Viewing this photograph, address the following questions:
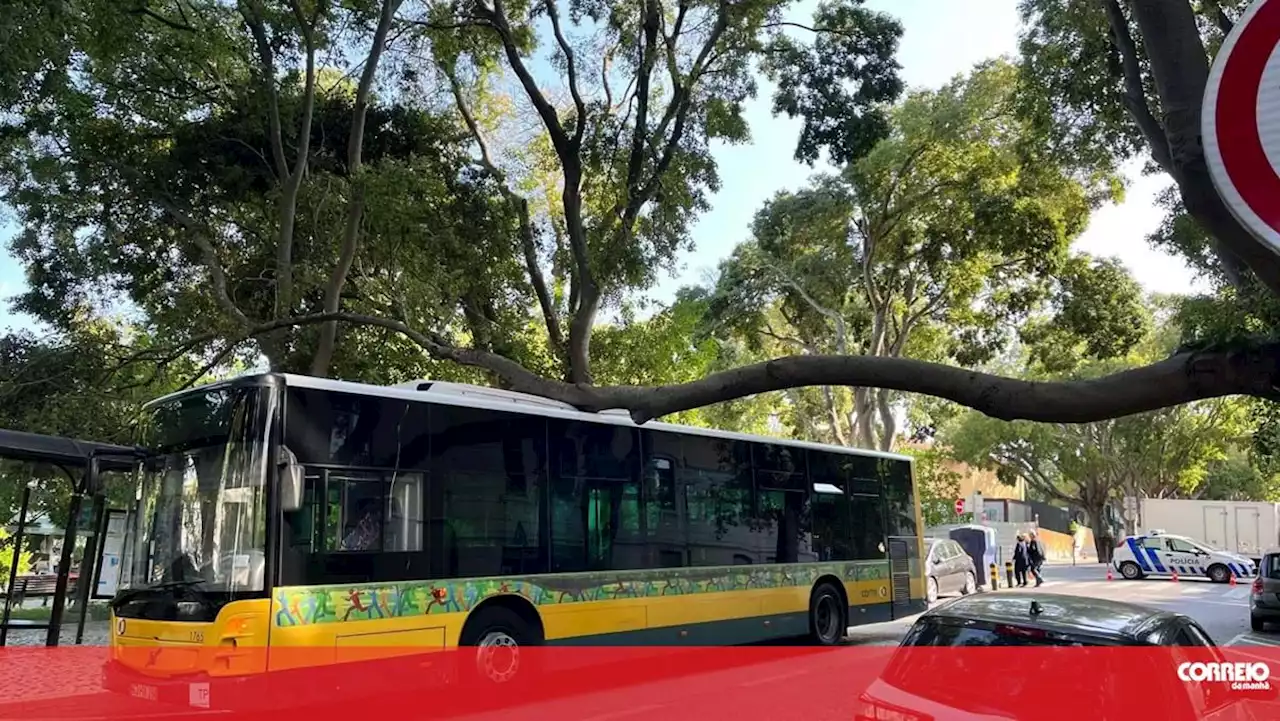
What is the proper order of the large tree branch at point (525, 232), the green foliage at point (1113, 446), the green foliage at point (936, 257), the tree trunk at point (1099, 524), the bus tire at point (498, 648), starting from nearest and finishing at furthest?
the bus tire at point (498, 648) < the large tree branch at point (525, 232) < the green foliage at point (936, 257) < the green foliage at point (1113, 446) < the tree trunk at point (1099, 524)

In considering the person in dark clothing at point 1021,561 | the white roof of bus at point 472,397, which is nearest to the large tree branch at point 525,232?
the white roof of bus at point 472,397

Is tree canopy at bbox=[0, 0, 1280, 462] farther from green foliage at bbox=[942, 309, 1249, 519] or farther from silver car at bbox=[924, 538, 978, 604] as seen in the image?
green foliage at bbox=[942, 309, 1249, 519]

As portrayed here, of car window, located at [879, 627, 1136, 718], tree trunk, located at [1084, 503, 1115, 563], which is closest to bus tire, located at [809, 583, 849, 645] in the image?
car window, located at [879, 627, 1136, 718]

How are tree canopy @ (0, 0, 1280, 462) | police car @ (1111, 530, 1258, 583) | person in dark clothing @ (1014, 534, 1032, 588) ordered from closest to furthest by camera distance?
1. tree canopy @ (0, 0, 1280, 462)
2. person in dark clothing @ (1014, 534, 1032, 588)
3. police car @ (1111, 530, 1258, 583)

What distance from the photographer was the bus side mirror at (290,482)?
744 centimetres

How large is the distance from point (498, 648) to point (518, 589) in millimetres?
592

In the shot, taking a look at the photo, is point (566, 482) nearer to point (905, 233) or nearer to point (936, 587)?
point (936, 587)

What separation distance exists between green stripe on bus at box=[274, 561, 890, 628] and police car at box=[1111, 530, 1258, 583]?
20.9m

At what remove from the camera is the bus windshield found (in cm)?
743

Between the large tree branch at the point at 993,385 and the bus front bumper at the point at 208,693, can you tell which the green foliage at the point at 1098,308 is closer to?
the large tree branch at the point at 993,385

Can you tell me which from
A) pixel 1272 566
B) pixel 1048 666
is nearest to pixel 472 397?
pixel 1048 666

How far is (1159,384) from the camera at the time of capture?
17.4ft

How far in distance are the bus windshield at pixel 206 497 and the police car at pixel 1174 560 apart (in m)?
29.5

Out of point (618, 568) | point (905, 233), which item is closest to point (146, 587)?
point (618, 568)
